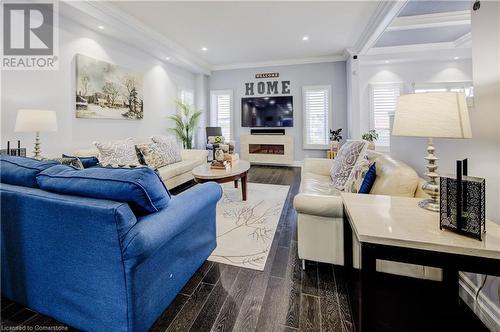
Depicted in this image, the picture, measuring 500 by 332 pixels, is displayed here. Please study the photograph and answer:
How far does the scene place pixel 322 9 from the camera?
12.7 feet

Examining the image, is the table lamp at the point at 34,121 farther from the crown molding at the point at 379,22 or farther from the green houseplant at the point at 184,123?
the crown molding at the point at 379,22

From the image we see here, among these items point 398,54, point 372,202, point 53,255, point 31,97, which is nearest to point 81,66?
point 31,97

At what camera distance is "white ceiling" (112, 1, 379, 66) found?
3740mm

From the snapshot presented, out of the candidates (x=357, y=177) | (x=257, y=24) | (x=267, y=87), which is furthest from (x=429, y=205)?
(x=267, y=87)

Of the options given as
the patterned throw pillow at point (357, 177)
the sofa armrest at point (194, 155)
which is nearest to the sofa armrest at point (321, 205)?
the patterned throw pillow at point (357, 177)

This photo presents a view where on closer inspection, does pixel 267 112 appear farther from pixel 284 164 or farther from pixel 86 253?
pixel 86 253

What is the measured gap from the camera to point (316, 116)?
675 centimetres

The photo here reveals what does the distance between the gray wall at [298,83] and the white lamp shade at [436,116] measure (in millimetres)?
5292

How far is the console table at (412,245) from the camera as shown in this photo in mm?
1003

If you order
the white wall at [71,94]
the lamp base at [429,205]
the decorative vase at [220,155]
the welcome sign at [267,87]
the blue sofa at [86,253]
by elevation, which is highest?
the welcome sign at [267,87]

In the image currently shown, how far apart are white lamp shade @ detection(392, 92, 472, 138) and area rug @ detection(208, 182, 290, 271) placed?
4.87 ft

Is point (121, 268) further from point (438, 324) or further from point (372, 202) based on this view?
point (438, 324)

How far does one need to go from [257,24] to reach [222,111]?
11.1ft

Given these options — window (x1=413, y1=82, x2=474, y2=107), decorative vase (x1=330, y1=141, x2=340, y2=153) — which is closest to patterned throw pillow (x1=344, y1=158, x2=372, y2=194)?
decorative vase (x1=330, y1=141, x2=340, y2=153)
